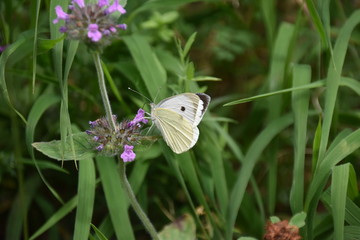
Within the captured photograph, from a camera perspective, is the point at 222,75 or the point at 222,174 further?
the point at 222,75

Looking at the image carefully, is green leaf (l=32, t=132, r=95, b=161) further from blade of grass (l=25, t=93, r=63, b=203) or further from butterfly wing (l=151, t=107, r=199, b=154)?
butterfly wing (l=151, t=107, r=199, b=154)

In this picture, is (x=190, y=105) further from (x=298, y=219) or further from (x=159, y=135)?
(x=298, y=219)

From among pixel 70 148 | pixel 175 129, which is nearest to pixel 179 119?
pixel 175 129

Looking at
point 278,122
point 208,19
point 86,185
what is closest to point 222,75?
point 208,19

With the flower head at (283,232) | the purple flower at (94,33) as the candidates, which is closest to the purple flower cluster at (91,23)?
the purple flower at (94,33)

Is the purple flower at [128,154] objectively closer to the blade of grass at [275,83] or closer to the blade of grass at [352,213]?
the blade of grass at [352,213]

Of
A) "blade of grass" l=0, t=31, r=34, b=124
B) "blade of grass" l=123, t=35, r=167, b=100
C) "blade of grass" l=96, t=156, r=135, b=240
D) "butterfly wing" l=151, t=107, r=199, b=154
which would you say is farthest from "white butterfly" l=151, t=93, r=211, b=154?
"blade of grass" l=0, t=31, r=34, b=124

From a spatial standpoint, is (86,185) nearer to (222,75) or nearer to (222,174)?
(222,174)
